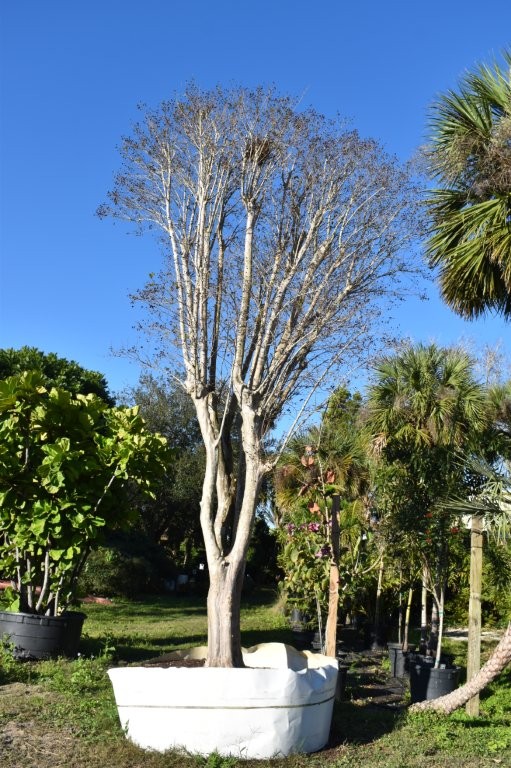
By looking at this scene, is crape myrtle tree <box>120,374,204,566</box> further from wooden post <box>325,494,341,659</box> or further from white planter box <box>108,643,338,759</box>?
white planter box <box>108,643,338,759</box>

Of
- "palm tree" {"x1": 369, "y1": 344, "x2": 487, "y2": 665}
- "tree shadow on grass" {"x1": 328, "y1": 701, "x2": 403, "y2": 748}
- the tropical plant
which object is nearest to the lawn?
"tree shadow on grass" {"x1": 328, "y1": 701, "x2": 403, "y2": 748}

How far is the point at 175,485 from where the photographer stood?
23625mm

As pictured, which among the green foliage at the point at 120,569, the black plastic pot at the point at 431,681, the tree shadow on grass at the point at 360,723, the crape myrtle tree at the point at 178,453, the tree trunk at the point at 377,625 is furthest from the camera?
the crape myrtle tree at the point at 178,453

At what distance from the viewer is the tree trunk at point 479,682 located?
6.45 meters

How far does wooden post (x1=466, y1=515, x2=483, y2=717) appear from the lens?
23.3ft

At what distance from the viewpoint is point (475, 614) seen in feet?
23.8

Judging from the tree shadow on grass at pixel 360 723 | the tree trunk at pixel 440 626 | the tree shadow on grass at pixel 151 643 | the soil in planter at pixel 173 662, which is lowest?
the tree shadow on grass at pixel 360 723

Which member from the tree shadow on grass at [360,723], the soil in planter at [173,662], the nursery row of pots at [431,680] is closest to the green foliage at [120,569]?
the nursery row of pots at [431,680]

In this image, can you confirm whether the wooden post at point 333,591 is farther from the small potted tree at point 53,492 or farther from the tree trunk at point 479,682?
the small potted tree at point 53,492

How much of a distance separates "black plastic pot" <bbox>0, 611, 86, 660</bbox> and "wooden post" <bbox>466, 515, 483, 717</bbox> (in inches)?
164

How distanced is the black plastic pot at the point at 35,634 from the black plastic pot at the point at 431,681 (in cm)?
371

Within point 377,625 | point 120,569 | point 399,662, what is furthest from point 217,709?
point 120,569

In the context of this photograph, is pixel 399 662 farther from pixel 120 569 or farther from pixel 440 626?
pixel 120 569

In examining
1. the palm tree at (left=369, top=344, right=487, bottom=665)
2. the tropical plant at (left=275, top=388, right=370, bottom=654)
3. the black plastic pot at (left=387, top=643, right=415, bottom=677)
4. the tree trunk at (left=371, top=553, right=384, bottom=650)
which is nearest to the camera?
the tropical plant at (left=275, top=388, right=370, bottom=654)
